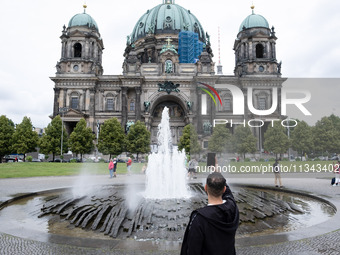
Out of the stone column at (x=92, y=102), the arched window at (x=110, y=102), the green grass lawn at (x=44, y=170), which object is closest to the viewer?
the green grass lawn at (x=44, y=170)

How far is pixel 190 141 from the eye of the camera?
5247cm

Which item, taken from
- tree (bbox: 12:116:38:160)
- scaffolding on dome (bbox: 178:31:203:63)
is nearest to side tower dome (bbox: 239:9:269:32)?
scaffolding on dome (bbox: 178:31:203:63)

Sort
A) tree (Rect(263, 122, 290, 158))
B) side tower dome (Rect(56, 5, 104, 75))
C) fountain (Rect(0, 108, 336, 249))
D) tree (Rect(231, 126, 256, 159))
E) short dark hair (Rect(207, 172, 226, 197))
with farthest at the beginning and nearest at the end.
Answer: side tower dome (Rect(56, 5, 104, 75)), tree (Rect(231, 126, 256, 159)), tree (Rect(263, 122, 290, 158)), fountain (Rect(0, 108, 336, 249)), short dark hair (Rect(207, 172, 226, 197))

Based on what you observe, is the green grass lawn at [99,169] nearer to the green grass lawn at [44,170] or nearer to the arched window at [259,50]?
the green grass lawn at [44,170]

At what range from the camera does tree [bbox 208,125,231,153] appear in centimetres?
5116

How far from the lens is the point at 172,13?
240 feet

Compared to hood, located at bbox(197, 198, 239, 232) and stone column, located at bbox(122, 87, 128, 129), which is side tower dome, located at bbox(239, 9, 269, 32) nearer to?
stone column, located at bbox(122, 87, 128, 129)

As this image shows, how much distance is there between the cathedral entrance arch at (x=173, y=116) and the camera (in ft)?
201

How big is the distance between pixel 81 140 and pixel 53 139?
15.5 feet

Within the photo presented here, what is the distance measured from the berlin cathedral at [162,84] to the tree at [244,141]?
6075 mm

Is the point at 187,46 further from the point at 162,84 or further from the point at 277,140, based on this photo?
the point at 277,140

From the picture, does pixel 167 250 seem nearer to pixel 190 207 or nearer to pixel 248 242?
pixel 248 242

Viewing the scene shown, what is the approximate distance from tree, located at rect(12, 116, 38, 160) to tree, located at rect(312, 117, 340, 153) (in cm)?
4962

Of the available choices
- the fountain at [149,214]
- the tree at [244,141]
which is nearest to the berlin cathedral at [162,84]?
the tree at [244,141]
